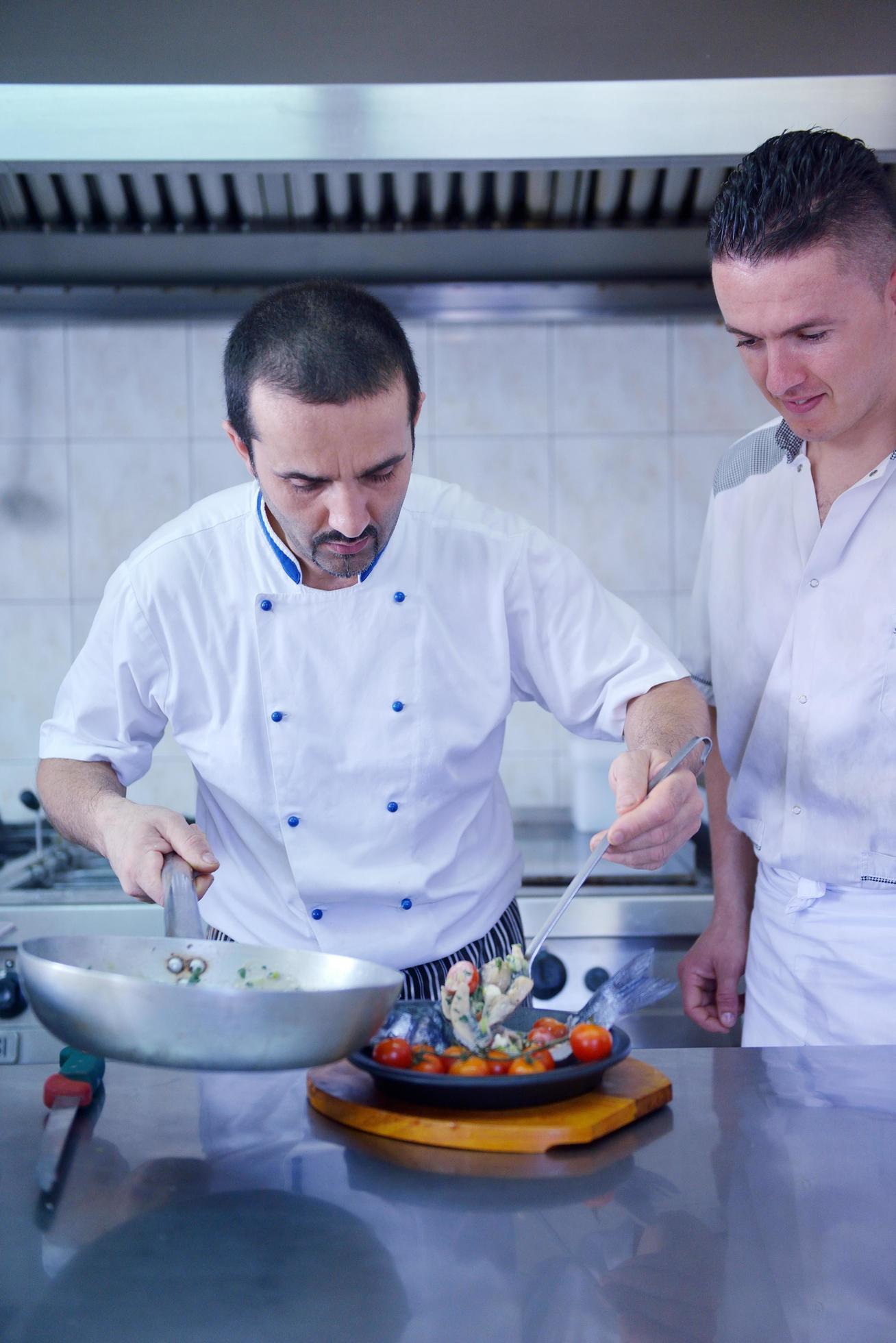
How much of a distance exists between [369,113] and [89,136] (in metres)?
0.39

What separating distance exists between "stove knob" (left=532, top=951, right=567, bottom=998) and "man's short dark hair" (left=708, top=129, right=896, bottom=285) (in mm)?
1171

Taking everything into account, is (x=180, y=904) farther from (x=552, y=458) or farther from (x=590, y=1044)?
(x=552, y=458)

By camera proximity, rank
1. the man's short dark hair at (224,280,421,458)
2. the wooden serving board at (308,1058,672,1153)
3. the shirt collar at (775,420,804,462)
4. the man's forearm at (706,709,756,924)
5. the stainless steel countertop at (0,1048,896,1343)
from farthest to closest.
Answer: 1. the man's forearm at (706,709,756,924)
2. the shirt collar at (775,420,804,462)
3. the man's short dark hair at (224,280,421,458)
4. the wooden serving board at (308,1058,672,1153)
5. the stainless steel countertop at (0,1048,896,1343)

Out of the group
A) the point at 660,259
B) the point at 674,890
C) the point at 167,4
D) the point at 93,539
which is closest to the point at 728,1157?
the point at 674,890

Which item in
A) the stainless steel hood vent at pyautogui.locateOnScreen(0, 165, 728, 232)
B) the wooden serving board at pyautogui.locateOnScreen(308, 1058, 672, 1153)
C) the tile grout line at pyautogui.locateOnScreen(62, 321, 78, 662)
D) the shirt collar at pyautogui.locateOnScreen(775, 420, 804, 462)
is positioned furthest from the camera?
the tile grout line at pyautogui.locateOnScreen(62, 321, 78, 662)

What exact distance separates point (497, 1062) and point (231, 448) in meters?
1.81

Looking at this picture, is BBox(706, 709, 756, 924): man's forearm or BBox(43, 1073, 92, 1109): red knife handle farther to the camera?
BBox(706, 709, 756, 924): man's forearm

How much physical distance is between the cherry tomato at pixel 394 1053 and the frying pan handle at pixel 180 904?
19 centimetres

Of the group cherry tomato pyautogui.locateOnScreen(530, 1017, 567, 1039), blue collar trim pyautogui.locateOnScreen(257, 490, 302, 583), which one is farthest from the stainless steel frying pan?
blue collar trim pyautogui.locateOnScreen(257, 490, 302, 583)

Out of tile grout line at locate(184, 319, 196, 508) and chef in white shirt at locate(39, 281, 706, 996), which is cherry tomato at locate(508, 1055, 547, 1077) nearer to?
chef in white shirt at locate(39, 281, 706, 996)

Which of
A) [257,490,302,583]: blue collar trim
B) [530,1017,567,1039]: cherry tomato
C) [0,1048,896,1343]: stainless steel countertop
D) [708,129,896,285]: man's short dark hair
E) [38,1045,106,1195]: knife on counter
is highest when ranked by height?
[708,129,896,285]: man's short dark hair

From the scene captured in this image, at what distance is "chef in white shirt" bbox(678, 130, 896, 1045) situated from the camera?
1298mm

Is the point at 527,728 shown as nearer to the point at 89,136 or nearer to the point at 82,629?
the point at 82,629

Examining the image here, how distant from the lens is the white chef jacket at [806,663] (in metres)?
1.46
